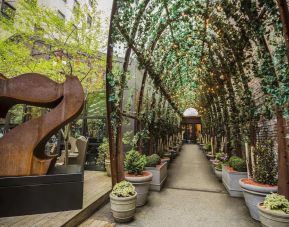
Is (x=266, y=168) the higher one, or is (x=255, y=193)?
(x=266, y=168)

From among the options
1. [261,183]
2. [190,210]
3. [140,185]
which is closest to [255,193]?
[261,183]

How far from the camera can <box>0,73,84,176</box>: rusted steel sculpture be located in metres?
3.41

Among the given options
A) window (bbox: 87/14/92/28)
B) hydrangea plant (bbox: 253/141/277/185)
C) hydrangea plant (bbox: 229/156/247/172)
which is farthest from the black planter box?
window (bbox: 87/14/92/28)

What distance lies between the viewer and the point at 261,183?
3.88 m

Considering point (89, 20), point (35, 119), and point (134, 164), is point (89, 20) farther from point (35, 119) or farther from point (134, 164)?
point (134, 164)

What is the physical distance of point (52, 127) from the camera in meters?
3.55

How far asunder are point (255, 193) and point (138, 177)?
231 cm

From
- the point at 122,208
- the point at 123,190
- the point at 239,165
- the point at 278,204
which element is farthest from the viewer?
the point at 239,165

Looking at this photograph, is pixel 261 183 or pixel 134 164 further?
pixel 134 164

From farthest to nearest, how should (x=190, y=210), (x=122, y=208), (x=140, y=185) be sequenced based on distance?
1. (x=140, y=185)
2. (x=190, y=210)
3. (x=122, y=208)

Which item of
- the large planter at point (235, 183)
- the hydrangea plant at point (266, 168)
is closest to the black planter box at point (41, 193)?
the hydrangea plant at point (266, 168)

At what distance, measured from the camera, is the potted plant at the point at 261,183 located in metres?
3.62

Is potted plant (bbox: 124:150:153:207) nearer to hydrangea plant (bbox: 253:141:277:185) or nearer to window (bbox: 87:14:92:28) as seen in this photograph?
hydrangea plant (bbox: 253:141:277:185)

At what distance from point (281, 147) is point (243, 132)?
161 cm
